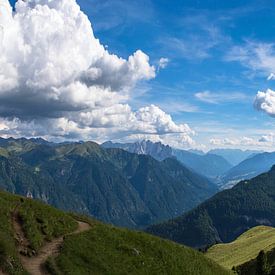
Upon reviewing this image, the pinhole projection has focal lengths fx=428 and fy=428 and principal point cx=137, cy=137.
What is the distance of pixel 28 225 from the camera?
51.0 m

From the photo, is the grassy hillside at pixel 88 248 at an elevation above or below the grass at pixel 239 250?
above

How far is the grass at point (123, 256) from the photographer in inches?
1880

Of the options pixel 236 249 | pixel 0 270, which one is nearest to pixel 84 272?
pixel 0 270

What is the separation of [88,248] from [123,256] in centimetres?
502

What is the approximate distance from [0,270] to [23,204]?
709 inches

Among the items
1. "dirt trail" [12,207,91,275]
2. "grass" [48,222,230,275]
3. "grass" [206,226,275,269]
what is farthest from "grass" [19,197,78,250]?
"grass" [206,226,275,269]

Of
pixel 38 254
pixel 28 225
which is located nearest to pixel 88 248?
pixel 38 254

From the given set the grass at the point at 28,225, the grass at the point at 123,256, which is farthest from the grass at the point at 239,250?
the grass at the point at 28,225

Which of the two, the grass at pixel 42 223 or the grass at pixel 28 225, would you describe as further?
the grass at pixel 42 223

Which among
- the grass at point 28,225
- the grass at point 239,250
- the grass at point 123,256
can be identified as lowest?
the grass at point 239,250

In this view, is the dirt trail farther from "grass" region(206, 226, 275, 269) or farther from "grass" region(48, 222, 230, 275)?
"grass" region(206, 226, 275, 269)

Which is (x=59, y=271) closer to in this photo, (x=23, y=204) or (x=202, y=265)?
(x=23, y=204)

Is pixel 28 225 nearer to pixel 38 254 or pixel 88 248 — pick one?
pixel 38 254

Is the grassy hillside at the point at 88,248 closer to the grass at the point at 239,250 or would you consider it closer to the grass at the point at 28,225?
the grass at the point at 28,225
